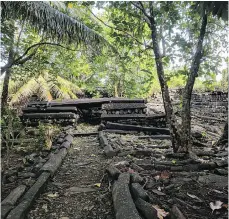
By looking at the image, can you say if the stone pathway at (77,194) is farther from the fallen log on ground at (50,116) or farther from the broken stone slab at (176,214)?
the fallen log on ground at (50,116)

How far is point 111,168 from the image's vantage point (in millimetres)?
3418

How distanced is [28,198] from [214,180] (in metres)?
2.15

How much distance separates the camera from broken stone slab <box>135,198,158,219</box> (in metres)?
2.11

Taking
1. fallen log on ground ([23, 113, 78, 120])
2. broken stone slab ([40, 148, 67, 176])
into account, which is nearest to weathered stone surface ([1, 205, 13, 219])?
broken stone slab ([40, 148, 67, 176])

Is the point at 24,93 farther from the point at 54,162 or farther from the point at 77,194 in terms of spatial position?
the point at 77,194

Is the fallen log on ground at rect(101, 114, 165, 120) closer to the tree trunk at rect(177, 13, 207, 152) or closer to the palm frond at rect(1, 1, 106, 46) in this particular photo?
the palm frond at rect(1, 1, 106, 46)

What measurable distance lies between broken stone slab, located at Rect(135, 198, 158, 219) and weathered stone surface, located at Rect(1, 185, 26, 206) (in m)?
1.25

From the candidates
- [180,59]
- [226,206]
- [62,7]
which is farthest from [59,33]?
[226,206]

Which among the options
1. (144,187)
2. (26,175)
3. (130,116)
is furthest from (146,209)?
(130,116)

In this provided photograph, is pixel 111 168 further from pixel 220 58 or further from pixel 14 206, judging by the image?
pixel 220 58

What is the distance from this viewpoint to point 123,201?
231cm

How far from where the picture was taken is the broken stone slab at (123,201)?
205 cm

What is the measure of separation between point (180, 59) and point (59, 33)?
251cm

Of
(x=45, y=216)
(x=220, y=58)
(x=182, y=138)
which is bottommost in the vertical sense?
(x=45, y=216)
